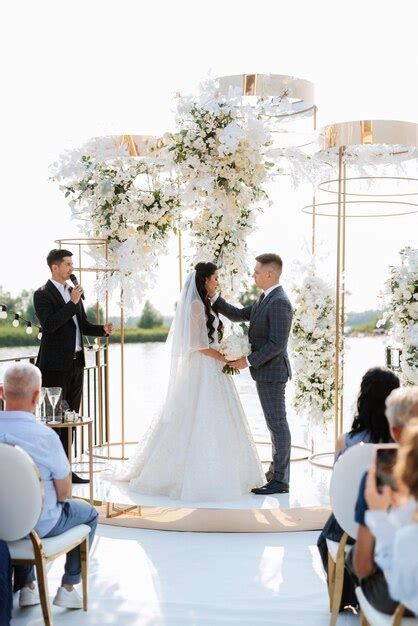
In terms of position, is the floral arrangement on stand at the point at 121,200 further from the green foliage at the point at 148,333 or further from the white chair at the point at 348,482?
the green foliage at the point at 148,333

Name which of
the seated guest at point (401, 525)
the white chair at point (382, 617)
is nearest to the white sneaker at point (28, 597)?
the white chair at point (382, 617)

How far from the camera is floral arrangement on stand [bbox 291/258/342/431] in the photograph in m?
7.14

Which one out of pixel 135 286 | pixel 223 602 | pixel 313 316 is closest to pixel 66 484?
pixel 223 602

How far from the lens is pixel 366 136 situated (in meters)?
6.06

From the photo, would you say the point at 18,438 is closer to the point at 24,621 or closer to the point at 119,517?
the point at 24,621

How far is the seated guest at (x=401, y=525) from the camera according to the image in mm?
2434

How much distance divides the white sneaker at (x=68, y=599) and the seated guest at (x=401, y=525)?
1.86m

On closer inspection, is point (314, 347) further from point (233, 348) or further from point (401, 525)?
point (401, 525)

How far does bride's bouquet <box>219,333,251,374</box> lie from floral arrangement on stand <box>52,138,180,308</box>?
102 cm

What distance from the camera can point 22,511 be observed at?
3.50 m

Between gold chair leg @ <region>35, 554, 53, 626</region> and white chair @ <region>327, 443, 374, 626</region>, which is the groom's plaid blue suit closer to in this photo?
white chair @ <region>327, 443, 374, 626</region>

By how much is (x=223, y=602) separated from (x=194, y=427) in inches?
78.8

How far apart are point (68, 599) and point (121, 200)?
10.7 ft

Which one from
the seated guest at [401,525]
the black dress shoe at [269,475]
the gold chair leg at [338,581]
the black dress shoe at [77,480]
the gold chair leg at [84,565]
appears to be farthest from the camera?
the black dress shoe at [77,480]
